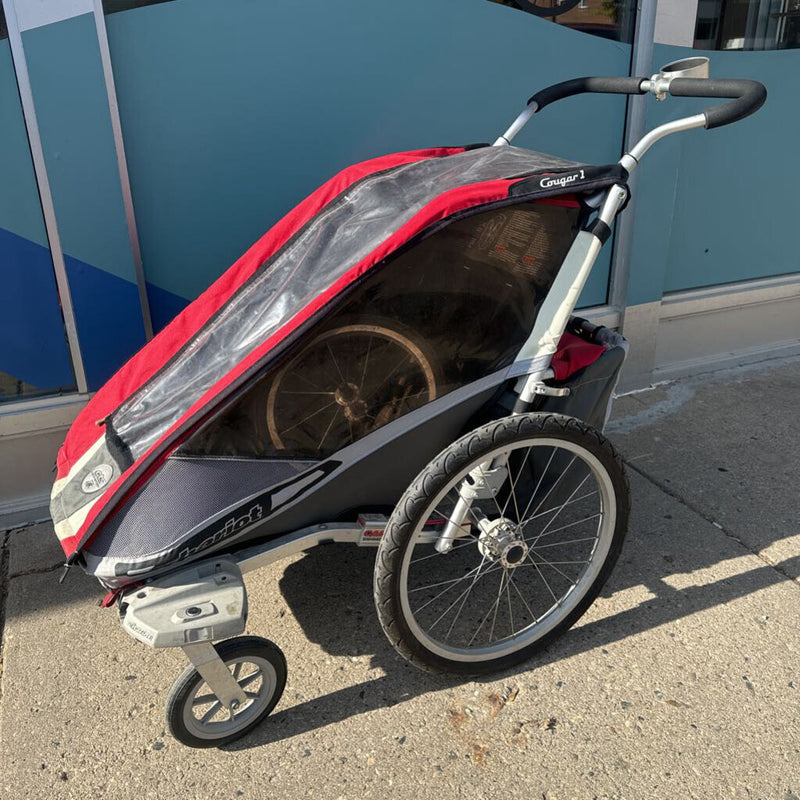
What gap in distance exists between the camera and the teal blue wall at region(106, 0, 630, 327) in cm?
269

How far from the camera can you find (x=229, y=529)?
1872 millimetres

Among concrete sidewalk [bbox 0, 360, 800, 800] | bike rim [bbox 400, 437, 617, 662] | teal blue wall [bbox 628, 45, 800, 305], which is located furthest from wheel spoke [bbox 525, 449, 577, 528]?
teal blue wall [bbox 628, 45, 800, 305]

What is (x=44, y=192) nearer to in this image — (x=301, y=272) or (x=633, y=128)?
(x=301, y=272)

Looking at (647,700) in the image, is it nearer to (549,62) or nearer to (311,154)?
(311,154)

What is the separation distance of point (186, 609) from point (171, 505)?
9.5 inches

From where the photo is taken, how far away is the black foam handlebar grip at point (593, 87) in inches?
93.5

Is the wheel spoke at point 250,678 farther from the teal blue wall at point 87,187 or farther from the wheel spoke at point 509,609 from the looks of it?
the teal blue wall at point 87,187

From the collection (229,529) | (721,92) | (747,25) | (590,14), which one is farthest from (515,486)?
(747,25)

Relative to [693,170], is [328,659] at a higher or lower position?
lower

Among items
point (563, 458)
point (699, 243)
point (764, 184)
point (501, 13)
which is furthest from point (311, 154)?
point (764, 184)

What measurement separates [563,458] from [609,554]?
33 cm

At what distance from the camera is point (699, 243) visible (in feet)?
12.9

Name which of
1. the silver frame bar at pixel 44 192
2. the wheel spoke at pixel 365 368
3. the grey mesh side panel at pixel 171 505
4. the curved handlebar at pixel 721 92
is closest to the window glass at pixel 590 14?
the curved handlebar at pixel 721 92

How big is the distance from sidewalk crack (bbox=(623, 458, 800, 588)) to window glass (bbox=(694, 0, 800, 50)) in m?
1.98
